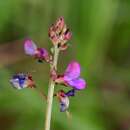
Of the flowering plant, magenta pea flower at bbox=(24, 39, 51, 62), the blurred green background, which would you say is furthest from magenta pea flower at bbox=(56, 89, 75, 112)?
the blurred green background

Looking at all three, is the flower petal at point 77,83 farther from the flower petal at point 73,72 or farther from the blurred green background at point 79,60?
the blurred green background at point 79,60

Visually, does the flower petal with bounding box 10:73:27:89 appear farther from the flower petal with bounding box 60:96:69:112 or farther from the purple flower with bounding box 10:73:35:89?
the flower petal with bounding box 60:96:69:112

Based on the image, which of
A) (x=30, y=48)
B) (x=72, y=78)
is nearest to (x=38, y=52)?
(x=30, y=48)

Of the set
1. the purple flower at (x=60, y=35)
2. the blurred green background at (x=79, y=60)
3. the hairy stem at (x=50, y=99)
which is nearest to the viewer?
the hairy stem at (x=50, y=99)

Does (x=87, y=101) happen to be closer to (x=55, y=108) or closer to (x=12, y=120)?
(x=55, y=108)

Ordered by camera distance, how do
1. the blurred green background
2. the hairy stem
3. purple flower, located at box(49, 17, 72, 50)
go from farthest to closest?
the blurred green background
purple flower, located at box(49, 17, 72, 50)
the hairy stem

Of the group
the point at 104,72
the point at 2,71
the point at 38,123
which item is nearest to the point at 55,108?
the point at 38,123

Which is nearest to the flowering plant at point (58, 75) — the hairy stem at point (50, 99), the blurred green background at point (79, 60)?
the hairy stem at point (50, 99)
